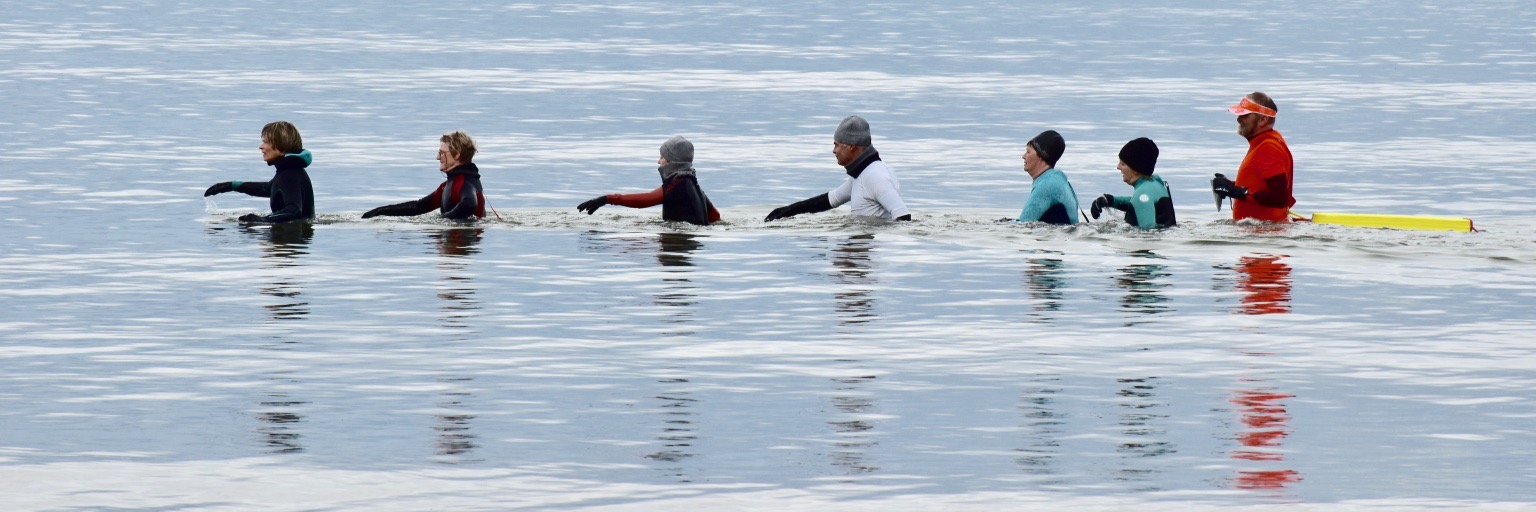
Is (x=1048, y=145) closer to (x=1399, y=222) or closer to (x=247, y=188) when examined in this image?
(x=1399, y=222)

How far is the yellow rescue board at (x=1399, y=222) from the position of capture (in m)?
21.5

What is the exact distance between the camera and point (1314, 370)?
14.2 meters

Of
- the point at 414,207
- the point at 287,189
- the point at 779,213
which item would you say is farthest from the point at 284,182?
the point at 779,213

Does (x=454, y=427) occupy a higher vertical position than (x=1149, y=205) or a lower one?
lower

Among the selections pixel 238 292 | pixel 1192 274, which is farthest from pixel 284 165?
pixel 1192 274

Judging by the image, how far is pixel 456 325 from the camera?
16156 millimetres

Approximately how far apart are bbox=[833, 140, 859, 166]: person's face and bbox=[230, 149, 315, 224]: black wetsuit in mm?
4831

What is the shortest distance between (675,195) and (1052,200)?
3560 mm

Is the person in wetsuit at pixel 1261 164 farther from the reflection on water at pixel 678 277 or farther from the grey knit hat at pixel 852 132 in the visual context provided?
the reflection on water at pixel 678 277

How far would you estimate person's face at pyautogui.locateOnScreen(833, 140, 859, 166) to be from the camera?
70.7 feet

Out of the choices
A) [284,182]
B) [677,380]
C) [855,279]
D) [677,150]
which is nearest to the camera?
[677,380]

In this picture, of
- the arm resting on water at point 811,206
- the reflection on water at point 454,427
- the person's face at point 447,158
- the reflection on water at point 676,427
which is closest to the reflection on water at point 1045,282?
the arm resting on water at point 811,206

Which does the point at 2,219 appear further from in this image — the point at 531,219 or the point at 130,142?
the point at 130,142

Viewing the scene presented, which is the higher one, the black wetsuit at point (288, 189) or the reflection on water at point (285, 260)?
the black wetsuit at point (288, 189)
